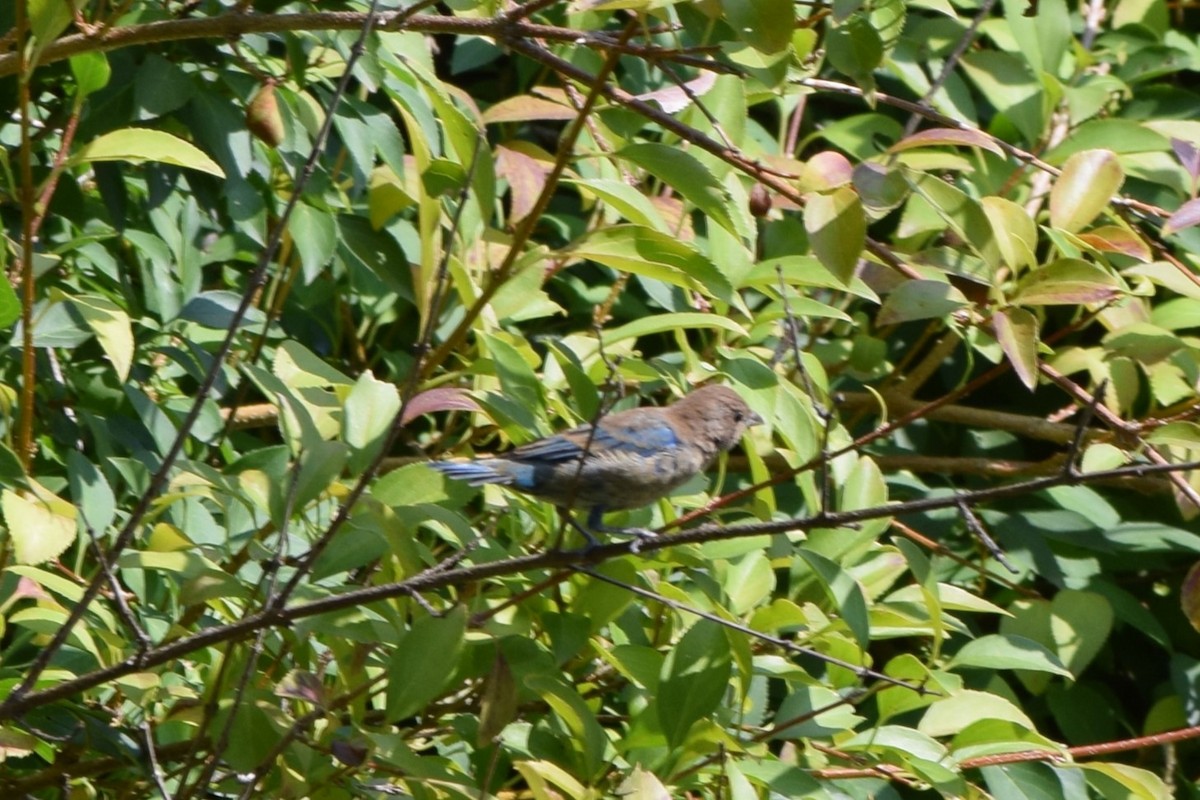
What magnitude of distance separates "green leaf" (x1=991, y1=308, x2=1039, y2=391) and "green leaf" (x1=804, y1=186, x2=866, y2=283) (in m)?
0.33

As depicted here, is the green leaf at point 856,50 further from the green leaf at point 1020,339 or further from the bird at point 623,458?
the bird at point 623,458

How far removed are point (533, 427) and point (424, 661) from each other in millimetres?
562

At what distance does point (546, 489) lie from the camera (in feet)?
9.00

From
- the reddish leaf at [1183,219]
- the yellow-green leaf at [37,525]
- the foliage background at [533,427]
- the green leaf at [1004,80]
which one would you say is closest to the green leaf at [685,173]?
the foliage background at [533,427]

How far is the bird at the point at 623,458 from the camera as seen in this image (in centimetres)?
274

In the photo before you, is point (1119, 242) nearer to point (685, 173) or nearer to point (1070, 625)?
point (1070, 625)

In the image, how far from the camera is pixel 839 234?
2326 millimetres

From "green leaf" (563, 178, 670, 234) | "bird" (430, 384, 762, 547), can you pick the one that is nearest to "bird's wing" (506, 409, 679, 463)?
"bird" (430, 384, 762, 547)

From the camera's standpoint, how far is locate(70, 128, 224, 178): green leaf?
2465 millimetres

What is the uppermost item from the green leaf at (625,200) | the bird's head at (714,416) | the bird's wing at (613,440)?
the green leaf at (625,200)

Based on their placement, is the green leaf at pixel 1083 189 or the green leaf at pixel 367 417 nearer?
the green leaf at pixel 367 417

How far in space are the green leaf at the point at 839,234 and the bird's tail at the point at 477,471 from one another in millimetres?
777

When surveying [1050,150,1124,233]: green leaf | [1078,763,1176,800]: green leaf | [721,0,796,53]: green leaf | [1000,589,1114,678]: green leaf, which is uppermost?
[721,0,796,53]: green leaf

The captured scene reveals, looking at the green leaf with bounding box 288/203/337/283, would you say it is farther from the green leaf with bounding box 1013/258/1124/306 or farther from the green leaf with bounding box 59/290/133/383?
the green leaf with bounding box 1013/258/1124/306
